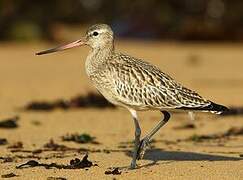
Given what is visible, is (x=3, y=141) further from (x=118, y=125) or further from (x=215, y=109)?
(x=215, y=109)

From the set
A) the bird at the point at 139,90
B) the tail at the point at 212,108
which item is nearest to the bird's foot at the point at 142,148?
the bird at the point at 139,90

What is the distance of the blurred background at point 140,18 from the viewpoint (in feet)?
120

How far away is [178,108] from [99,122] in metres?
4.45

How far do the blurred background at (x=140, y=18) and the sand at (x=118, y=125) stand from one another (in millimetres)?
8437

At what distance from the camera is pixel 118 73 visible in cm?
954

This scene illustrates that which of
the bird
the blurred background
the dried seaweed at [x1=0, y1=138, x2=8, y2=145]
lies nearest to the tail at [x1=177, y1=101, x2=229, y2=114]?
the bird

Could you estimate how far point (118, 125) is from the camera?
535 inches

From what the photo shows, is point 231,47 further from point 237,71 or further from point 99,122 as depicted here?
point 99,122

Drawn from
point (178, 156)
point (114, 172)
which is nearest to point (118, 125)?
point (178, 156)

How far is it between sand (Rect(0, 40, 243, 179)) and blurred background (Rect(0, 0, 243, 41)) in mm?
8437

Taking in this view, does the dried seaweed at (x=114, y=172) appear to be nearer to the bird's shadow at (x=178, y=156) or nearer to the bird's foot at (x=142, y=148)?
the bird's shadow at (x=178, y=156)

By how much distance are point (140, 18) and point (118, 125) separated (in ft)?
91.7

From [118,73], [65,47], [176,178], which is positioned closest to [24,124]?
[65,47]

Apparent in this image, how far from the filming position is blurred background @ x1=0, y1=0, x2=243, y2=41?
3647 centimetres
